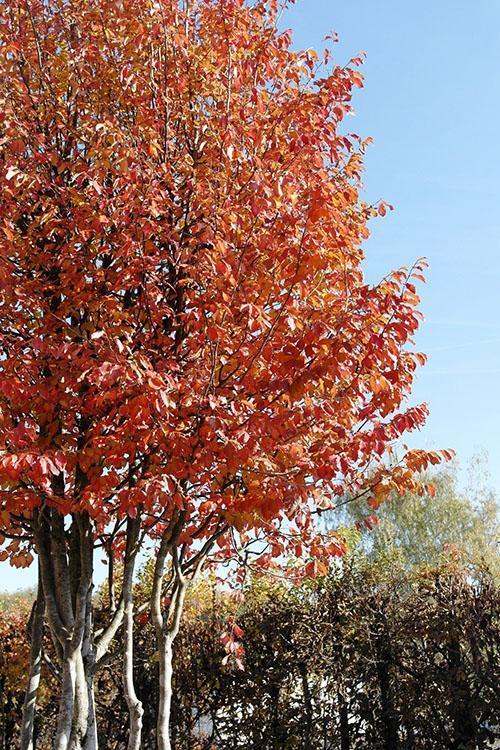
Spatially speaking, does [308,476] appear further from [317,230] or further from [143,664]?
[143,664]

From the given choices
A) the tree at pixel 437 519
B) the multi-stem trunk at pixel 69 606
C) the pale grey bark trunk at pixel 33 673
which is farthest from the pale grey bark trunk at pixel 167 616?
the tree at pixel 437 519

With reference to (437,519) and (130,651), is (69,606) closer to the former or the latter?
(130,651)

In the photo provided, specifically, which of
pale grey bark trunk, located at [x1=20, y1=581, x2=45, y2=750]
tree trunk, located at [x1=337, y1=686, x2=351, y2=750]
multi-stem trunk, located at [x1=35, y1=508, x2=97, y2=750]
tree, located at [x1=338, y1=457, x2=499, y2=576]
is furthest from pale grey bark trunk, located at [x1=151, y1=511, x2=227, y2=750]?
tree, located at [x1=338, y1=457, x2=499, y2=576]

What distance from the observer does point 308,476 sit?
183 inches

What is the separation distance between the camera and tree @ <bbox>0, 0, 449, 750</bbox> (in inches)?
177

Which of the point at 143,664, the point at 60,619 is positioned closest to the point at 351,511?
the point at 143,664

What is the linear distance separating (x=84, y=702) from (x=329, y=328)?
11.0 ft

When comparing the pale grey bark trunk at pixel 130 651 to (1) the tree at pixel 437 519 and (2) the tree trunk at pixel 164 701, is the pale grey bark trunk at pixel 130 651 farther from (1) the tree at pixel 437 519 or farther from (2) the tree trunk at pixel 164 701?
(1) the tree at pixel 437 519

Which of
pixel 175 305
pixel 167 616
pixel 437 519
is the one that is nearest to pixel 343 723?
pixel 167 616

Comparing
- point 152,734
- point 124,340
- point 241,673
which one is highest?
point 124,340

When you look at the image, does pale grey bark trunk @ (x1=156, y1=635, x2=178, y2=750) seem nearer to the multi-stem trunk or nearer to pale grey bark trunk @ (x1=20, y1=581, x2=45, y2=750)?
the multi-stem trunk

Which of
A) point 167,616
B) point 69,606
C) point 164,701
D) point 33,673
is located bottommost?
point 164,701

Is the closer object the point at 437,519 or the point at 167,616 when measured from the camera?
the point at 167,616

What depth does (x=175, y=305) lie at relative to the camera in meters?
5.43
